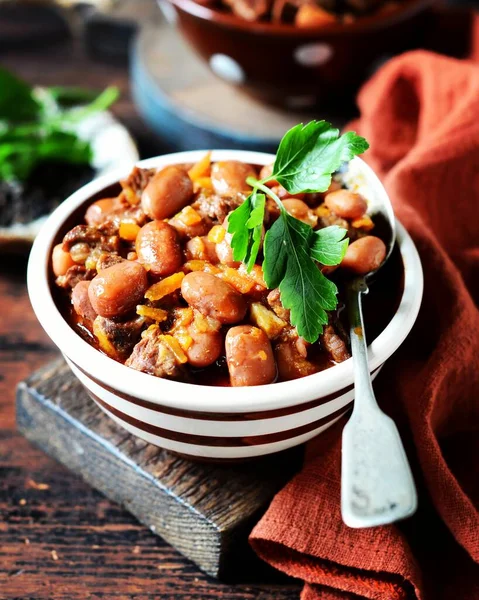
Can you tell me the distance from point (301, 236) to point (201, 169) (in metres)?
0.36

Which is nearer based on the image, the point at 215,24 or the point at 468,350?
the point at 468,350

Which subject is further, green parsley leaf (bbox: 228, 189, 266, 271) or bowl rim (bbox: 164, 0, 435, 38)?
bowl rim (bbox: 164, 0, 435, 38)

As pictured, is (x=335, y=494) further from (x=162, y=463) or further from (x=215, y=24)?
(x=215, y=24)

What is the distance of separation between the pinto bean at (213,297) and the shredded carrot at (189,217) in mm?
152

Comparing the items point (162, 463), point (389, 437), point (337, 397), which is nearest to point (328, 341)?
point (337, 397)

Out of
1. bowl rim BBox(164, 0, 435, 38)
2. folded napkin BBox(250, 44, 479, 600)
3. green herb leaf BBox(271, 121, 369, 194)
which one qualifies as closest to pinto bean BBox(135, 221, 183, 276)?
green herb leaf BBox(271, 121, 369, 194)

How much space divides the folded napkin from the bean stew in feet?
0.65

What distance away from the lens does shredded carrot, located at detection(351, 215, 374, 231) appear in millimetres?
1471

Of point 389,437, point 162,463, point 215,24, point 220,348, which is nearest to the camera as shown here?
point 389,437

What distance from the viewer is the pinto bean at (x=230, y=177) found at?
59.2 inches

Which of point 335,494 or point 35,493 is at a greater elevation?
point 335,494

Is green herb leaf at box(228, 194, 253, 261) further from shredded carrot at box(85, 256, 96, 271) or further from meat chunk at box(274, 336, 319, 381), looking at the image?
shredded carrot at box(85, 256, 96, 271)

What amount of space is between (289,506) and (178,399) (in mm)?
379

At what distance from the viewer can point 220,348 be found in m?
1.30
